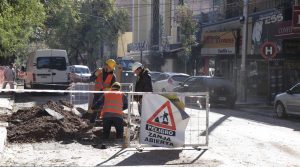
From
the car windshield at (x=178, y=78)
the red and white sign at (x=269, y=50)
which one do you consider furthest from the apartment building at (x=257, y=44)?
the car windshield at (x=178, y=78)

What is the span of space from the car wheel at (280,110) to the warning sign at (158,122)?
9.95m

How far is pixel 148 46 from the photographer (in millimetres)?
60031

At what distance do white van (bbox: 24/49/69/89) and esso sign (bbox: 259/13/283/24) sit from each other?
11405 millimetres

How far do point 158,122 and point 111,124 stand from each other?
1.52 metres

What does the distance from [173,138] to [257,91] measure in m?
22.0

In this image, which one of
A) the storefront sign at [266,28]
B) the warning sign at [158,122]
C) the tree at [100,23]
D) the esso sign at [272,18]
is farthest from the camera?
the tree at [100,23]

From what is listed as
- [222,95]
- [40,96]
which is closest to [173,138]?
[222,95]

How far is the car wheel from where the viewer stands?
18.9m

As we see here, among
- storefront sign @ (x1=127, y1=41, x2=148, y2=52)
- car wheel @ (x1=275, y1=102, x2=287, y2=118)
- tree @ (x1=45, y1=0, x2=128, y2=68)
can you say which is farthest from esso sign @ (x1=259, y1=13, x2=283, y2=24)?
tree @ (x1=45, y1=0, x2=128, y2=68)

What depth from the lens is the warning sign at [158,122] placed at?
9.94 meters

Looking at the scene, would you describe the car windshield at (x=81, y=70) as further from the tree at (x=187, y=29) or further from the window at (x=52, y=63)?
the window at (x=52, y=63)

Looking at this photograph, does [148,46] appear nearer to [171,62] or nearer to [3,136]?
[171,62]

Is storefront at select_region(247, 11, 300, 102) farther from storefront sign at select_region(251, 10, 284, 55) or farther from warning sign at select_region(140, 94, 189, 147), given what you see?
warning sign at select_region(140, 94, 189, 147)

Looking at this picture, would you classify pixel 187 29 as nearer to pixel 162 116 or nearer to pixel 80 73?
pixel 80 73
